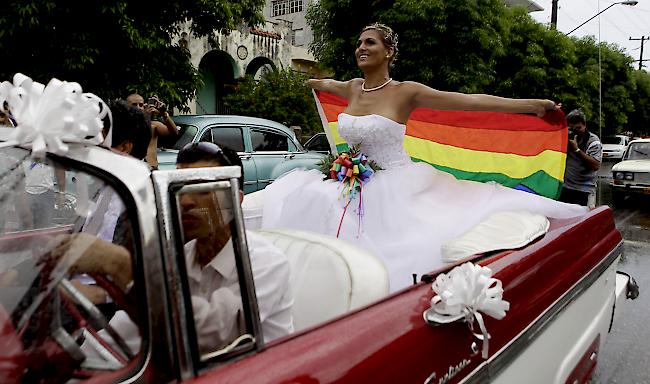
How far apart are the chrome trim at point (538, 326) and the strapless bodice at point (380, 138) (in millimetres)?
1217

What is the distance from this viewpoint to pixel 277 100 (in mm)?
15617

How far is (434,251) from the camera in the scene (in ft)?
8.69

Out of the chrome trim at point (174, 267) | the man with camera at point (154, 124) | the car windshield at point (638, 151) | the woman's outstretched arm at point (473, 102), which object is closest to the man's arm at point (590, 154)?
the woman's outstretched arm at point (473, 102)

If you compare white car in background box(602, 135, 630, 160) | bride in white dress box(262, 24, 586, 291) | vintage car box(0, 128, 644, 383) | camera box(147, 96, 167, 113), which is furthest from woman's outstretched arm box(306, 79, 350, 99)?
white car in background box(602, 135, 630, 160)

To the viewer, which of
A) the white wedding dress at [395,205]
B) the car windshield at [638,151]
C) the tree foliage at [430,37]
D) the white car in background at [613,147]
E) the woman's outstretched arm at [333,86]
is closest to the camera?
the white wedding dress at [395,205]

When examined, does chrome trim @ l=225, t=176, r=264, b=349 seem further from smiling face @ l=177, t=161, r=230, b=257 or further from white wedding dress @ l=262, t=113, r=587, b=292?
white wedding dress @ l=262, t=113, r=587, b=292

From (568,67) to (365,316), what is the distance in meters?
21.5

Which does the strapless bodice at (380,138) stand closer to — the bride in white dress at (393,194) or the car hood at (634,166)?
the bride in white dress at (393,194)

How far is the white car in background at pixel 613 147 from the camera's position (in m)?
23.8

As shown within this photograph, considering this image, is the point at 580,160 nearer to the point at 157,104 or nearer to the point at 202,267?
the point at 157,104

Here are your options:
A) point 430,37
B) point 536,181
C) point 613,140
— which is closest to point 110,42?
point 536,181

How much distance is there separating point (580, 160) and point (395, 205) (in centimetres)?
321

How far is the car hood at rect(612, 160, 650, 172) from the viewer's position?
10924 mm

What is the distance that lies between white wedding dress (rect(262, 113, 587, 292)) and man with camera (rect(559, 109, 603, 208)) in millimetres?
2612
